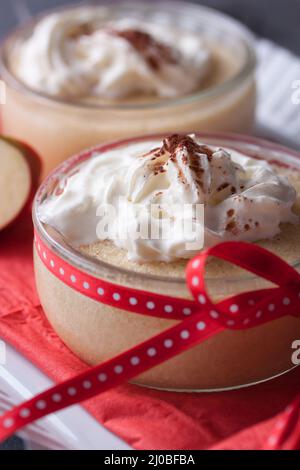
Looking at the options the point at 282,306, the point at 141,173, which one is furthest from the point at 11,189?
the point at 282,306

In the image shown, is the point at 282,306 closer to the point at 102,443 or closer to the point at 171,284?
the point at 171,284

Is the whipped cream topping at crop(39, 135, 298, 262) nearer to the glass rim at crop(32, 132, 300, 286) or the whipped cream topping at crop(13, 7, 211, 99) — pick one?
the glass rim at crop(32, 132, 300, 286)

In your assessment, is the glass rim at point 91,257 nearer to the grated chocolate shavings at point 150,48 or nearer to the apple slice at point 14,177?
the apple slice at point 14,177

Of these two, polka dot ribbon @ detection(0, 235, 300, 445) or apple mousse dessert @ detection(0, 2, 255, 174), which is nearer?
polka dot ribbon @ detection(0, 235, 300, 445)

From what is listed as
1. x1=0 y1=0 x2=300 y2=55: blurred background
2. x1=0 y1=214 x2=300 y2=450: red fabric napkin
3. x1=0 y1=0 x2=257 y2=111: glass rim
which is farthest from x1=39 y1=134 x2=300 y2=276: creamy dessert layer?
x1=0 y1=0 x2=300 y2=55: blurred background

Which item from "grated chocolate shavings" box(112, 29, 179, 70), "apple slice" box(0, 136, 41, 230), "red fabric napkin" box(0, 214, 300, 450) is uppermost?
"grated chocolate shavings" box(112, 29, 179, 70)

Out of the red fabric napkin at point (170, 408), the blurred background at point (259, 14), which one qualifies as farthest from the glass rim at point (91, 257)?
the blurred background at point (259, 14)

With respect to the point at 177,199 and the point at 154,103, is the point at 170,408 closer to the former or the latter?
the point at 177,199
